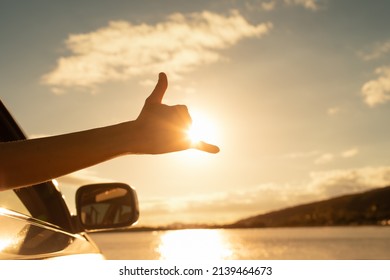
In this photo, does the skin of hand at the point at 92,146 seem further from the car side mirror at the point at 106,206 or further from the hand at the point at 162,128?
the car side mirror at the point at 106,206

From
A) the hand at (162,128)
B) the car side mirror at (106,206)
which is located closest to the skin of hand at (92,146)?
the hand at (162,128)

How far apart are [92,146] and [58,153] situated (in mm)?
95

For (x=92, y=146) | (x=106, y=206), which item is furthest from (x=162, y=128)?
(x=106, y=206)

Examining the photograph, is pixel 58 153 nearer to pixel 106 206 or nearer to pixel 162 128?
pixel 162 128

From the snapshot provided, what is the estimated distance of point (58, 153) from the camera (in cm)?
169

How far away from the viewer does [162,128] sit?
178cm

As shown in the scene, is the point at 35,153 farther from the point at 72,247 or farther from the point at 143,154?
the point at 72,247

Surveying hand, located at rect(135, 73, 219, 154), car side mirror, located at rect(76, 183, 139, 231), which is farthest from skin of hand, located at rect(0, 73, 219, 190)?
car side mirror, located at rect(76, 183, 139, 231)

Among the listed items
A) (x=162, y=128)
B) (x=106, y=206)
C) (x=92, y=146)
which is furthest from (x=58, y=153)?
(x=106, y=206)

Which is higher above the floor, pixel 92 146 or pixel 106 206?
pixel 106 206

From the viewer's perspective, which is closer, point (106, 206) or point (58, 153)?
point (58, 153)

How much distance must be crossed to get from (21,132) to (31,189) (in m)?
0.32

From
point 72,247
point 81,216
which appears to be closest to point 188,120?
point 72,247

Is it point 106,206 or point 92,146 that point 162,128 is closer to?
point 92,146
